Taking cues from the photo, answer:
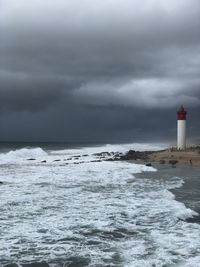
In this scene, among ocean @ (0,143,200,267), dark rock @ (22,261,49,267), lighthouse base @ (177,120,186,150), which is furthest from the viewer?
lighthouse base @ (177,120,186,150)

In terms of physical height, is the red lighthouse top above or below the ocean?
above

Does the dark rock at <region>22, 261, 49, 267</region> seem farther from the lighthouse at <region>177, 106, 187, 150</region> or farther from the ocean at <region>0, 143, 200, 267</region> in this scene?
the lighthouse at <region>177, 106, 187, 150</region>

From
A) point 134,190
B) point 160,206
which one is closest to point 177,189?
point 134,190

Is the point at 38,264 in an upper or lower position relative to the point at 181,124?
lower

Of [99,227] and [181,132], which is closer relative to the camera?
[99,227]

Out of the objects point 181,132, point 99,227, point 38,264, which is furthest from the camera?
point 181,132

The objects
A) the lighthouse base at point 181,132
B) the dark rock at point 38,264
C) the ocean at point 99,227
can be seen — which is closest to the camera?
the dark rock at point 38,264

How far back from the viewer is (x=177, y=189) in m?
17.5

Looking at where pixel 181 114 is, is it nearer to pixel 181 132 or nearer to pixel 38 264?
pixel 181 132

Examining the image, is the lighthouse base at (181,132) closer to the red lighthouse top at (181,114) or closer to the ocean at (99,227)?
the red lighthouse top at (181,114)

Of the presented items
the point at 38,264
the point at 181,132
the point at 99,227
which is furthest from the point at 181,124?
the point at 38,264

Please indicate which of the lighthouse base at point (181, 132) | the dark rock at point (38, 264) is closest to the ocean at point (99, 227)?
the dark rock at point (38, 264)

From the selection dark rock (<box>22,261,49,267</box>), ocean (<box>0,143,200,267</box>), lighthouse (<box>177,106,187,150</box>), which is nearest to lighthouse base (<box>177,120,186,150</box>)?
lighthouse (<box>177,106,187,150</box>)

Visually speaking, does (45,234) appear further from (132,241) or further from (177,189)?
(177,189)
